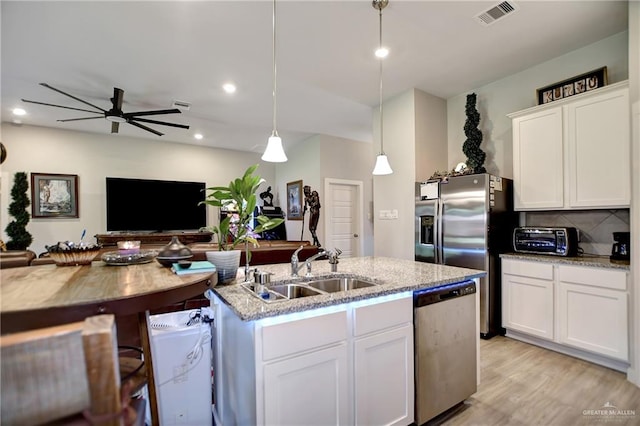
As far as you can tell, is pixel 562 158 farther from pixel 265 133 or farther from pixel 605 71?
pixel 265 133

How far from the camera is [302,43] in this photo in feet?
9.14

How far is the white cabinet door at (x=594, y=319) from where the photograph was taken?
2291 mm

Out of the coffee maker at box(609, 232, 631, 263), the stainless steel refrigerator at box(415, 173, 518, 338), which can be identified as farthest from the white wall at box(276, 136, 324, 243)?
the coffee maker at box(609, 232, 631, 263)

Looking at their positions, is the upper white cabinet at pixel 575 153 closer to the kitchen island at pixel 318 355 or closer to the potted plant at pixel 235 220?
the kitchen island at pixel 318 355

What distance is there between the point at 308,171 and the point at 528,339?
4.46 meters

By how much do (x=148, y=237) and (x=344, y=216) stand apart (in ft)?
12.8

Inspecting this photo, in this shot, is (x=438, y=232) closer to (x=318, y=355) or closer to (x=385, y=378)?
(x=385, y=378)

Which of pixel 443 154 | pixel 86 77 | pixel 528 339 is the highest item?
pixel 86 77

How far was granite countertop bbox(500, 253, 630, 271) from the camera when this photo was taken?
7.64 ft

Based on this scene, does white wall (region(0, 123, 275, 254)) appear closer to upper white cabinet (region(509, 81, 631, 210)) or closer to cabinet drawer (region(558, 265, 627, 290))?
upper white cabinet (region(509, 81, 631, 210))

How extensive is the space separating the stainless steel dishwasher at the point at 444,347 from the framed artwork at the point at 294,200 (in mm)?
4548

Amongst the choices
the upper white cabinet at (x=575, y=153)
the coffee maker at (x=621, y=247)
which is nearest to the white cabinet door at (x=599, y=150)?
the upper white cabinet at (x=575, y=153)

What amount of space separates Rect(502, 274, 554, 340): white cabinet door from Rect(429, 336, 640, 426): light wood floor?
254 millimetres

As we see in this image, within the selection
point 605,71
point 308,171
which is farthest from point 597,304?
point 308,171
